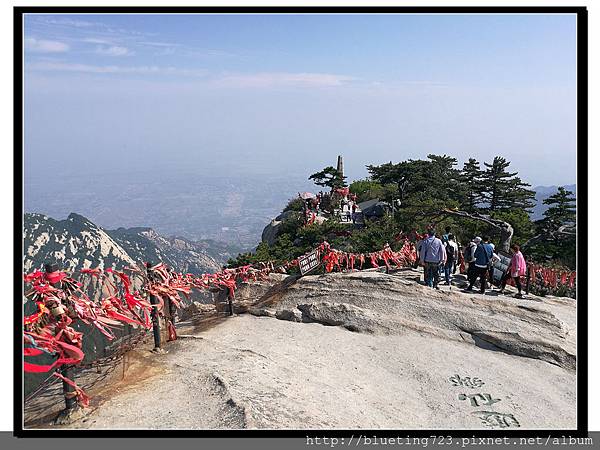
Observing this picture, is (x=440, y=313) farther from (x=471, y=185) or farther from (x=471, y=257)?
(x=471, y=185)

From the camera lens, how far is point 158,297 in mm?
7098

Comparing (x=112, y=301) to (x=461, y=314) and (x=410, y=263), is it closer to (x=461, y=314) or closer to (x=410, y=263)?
(x=461, y=314)

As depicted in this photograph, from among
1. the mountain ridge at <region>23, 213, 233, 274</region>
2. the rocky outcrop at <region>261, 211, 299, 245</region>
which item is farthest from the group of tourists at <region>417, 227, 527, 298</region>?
the rocky outcrop at <region>261, 211, 299, 245</region>

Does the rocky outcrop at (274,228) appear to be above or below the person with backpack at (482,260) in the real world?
above

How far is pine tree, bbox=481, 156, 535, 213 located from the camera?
24.6 metres

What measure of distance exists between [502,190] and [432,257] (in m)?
17.7

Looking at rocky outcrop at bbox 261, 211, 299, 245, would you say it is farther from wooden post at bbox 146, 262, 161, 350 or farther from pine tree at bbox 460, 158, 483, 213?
wooden post at bbox 146, 262, 161, 350

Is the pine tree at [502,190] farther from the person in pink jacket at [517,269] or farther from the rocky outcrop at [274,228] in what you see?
the person in pink jacket at [517,269]

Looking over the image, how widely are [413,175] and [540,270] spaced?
17.2 metres

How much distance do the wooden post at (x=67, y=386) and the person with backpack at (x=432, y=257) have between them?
6592 mm

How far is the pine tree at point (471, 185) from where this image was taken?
25656mm

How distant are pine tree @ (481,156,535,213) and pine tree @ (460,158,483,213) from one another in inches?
13.2

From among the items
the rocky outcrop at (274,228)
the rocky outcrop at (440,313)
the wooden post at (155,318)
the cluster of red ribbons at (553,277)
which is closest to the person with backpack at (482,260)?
the rocky outcrop at (440,313)
